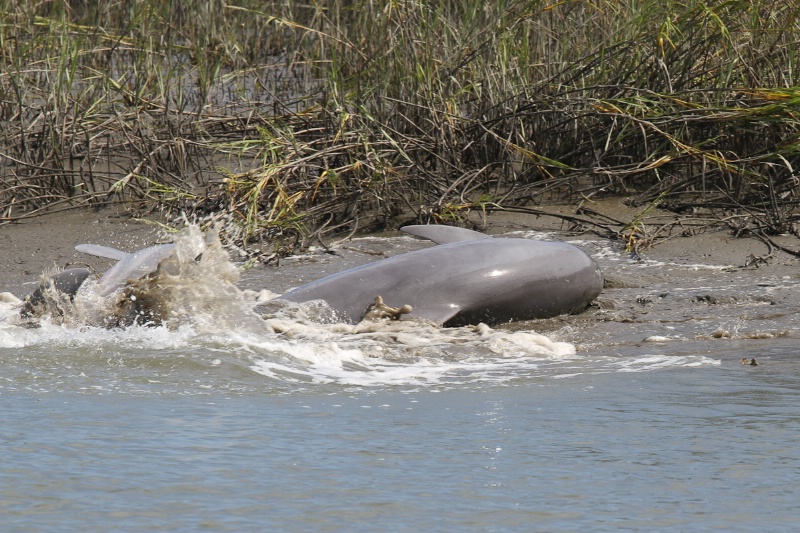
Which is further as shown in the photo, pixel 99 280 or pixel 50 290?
pixel 99 280

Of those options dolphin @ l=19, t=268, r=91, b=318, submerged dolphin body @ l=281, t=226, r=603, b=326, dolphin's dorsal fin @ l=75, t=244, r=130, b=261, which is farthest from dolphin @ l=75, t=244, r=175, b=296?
submerged dolphin body @ l=281, t=226, r=603, b=326

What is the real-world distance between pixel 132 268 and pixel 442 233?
1.91 meters

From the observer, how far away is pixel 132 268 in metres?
7.43

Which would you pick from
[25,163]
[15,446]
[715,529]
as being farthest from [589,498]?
[25,163]

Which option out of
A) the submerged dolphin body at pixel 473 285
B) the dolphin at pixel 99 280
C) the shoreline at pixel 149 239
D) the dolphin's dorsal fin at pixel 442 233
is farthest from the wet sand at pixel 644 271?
the dolphin's dorsal fin at pixel 442 233

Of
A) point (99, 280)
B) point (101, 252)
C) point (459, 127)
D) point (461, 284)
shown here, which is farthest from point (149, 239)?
point (461, 284)

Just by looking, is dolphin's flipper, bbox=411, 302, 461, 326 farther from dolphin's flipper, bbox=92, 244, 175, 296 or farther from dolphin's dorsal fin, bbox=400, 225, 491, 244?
dolphin's flipper, bbox=92, 244, 175, 296

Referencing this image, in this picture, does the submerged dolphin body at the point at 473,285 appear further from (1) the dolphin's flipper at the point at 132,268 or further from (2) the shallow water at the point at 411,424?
(1) the dolphin's flipper at the point at 132,268

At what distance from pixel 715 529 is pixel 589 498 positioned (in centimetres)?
42

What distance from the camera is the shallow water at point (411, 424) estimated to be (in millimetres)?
3693

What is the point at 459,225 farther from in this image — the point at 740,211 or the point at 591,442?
the point at 591,442

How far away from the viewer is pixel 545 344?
6.44 metres

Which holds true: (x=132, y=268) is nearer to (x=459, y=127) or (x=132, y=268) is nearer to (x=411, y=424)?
(x=459, y=127)

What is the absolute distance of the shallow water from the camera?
3.69 meters
